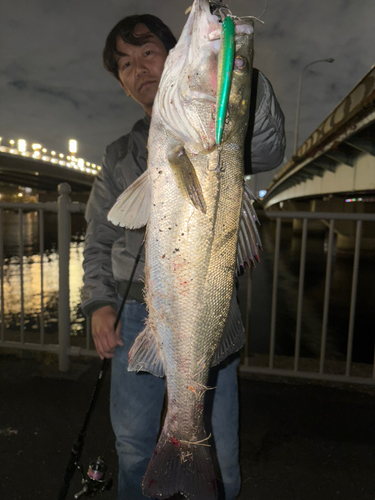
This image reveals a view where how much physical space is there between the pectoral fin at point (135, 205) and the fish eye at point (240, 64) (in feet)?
1.78

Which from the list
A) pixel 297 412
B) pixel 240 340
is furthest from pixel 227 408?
pixel 297 412

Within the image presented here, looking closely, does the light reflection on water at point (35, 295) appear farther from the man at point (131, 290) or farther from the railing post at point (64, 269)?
the man at point (131, 290)

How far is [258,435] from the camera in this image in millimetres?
3221

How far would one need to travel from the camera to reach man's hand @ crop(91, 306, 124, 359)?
2.00 m

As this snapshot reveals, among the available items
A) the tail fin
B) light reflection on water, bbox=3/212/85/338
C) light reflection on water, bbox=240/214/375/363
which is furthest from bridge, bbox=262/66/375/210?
the tail fin

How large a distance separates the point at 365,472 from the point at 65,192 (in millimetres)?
4180

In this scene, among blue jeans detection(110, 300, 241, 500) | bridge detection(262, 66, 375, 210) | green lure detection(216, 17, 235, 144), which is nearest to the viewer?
green lure detection(216, 17, 235, 144)

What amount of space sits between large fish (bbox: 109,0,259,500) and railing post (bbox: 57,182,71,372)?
9.70ft

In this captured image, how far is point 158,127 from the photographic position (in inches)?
54.9

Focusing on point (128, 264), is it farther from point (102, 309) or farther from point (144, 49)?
point (144, 49)

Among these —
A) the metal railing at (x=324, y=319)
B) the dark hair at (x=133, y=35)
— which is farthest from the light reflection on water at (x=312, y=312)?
the dark hair at (x=133, y=35)

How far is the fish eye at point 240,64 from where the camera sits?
1.32 m

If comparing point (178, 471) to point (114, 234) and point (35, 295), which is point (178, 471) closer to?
point (114, 234)

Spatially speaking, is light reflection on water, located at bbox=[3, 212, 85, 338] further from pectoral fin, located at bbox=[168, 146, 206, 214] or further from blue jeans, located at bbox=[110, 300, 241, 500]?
A: pectoral fin, located at bbox=[168, 146, 206, 214]
